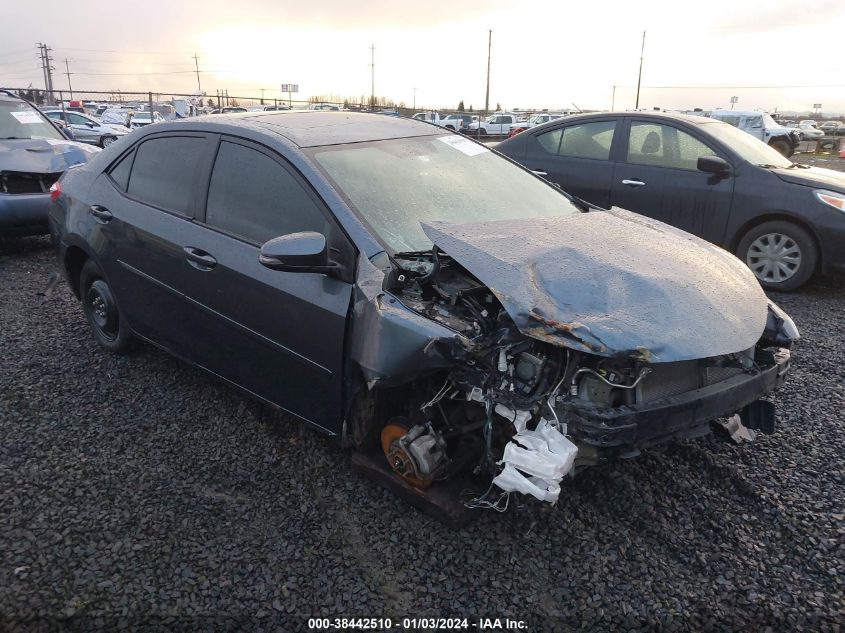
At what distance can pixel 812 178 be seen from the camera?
19.3ft

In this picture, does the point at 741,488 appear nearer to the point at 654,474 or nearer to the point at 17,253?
the point at 654,474

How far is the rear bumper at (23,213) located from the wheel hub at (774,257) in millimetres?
7012

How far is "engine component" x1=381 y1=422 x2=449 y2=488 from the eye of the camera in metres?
2.53

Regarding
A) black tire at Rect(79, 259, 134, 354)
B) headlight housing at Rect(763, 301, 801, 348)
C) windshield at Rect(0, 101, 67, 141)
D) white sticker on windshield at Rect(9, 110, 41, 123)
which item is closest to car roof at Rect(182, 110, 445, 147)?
black tire at Rect(79, 259, 134, 354)

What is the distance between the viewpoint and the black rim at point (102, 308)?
414 centimetres

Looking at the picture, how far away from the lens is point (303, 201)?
291 centimetres

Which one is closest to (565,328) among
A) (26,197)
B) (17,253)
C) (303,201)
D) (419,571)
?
(419,571)

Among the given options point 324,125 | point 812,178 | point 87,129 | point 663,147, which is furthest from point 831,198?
point 87,129

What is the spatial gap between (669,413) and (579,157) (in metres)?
5.03

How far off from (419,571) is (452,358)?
0.81 meters

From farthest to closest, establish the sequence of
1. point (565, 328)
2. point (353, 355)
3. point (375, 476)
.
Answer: point (375, 476) < point (353, 355) < point (565, 328)

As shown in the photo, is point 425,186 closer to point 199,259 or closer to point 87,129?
point 199,259

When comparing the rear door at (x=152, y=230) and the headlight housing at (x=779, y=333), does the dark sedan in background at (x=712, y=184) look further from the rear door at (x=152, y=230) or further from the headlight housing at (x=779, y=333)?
the rear door at (x=152, y=230)

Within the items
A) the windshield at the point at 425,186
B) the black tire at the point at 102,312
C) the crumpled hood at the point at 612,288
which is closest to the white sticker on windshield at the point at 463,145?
the windshield at the point at 425,186
